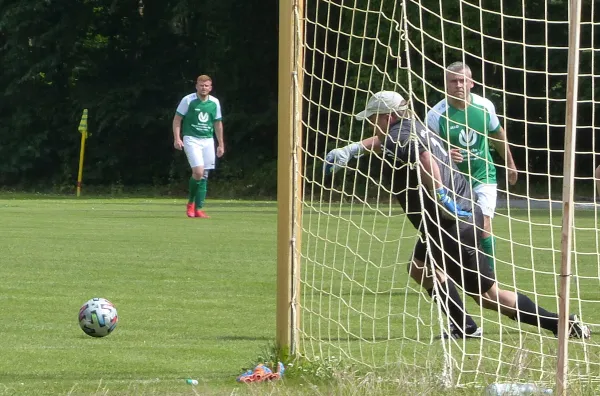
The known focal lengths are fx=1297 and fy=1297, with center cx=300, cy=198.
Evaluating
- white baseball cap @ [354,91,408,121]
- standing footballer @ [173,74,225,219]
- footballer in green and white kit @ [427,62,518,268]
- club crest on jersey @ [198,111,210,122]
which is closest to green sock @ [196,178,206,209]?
standing footballer @ [173,74,225,219]

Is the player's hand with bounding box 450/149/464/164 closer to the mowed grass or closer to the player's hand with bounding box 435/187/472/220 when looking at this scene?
the player's hand with bounding box 435/187/472/220

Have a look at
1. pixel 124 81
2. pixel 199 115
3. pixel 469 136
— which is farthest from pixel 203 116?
pixel 124 81

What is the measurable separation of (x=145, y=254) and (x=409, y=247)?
302cm

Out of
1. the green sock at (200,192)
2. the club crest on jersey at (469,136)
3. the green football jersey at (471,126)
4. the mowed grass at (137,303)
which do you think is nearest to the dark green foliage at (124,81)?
the green sock at (200,192)

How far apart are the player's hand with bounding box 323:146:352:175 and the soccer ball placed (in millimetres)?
1501

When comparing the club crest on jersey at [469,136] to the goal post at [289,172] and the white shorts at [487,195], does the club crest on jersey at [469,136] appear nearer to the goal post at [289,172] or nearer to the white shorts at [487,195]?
the white shorts at [487,195]

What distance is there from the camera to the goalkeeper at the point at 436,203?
21.0ft

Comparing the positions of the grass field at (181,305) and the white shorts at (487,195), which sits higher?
the white shorts at (487,195)

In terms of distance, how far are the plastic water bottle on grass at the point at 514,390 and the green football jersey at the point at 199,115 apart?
14.4 metres

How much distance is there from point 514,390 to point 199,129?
1490 cm

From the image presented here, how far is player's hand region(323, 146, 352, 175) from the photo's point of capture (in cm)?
692

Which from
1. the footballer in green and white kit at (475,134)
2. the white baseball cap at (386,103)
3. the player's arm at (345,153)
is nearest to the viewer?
the white baseball cap at (386,103)

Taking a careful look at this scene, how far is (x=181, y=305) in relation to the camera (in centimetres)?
903

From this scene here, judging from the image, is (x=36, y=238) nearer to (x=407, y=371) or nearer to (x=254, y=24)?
(x=407, y=371)
